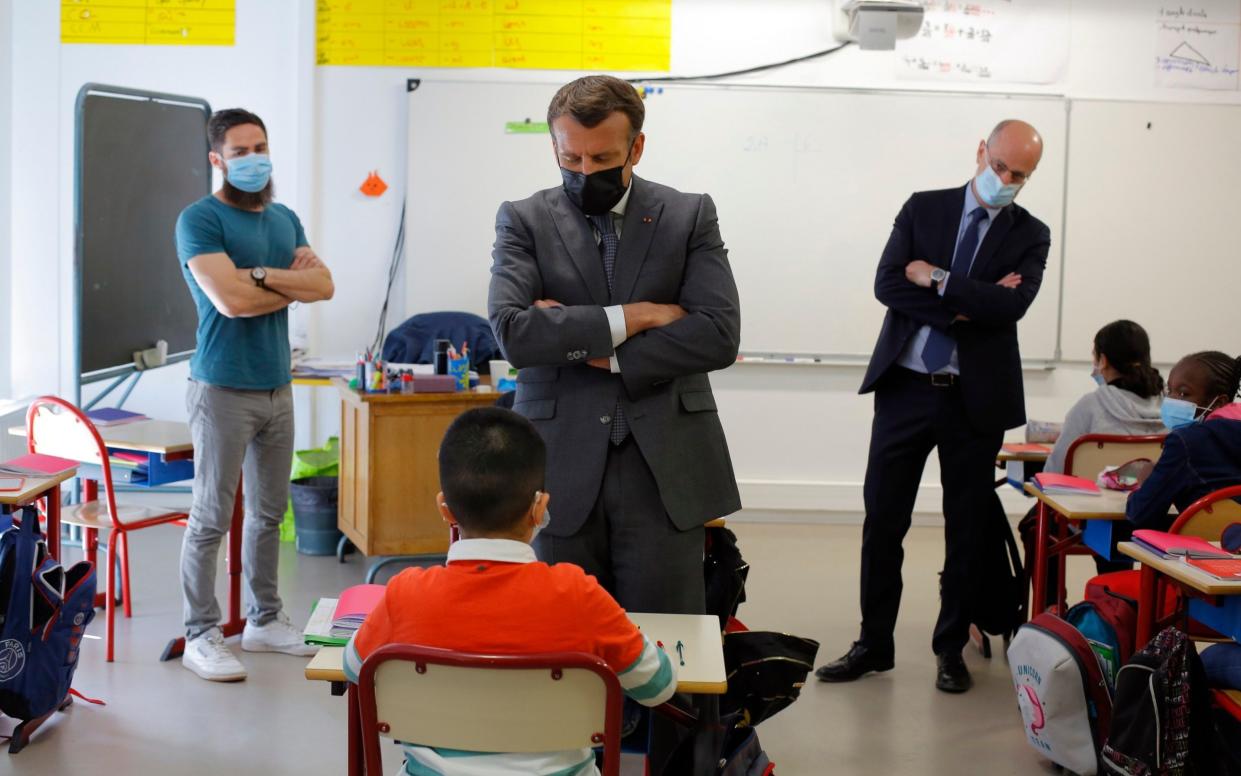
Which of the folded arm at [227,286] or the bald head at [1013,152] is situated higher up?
the bald head at [1013,152]

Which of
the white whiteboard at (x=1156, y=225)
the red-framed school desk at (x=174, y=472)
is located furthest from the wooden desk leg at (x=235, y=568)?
the white whiteboard at (x=1156, y=225)

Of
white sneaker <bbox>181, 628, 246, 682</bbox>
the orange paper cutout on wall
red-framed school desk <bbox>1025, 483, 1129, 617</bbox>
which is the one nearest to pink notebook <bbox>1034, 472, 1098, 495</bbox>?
red-framed school desk <bbox>1025, 483, 1129, 617</bbox>

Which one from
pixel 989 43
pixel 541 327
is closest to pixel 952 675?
pixel 541 327

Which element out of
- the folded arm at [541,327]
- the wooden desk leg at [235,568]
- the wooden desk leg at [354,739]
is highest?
the folded arm at [541,327]

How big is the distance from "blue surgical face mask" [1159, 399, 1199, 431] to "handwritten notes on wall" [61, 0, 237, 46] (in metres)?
4.69

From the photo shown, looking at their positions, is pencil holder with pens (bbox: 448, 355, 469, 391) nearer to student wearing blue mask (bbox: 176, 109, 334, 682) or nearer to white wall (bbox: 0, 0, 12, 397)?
student wearing blue mask (bbox: 176, 109, 334, 682)

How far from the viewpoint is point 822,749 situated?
3285 millimetres

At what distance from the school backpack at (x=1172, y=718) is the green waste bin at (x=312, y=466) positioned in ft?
12.3

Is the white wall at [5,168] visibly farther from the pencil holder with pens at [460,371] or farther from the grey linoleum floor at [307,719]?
the pencil holder with pens at [460,371]

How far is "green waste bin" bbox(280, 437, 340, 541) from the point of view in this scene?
5.53 metres

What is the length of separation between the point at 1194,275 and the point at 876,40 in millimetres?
2048

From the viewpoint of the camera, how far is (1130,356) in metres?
4.03

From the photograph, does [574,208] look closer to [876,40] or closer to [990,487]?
[990,487]

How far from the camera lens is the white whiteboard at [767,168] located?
19.5 feet
